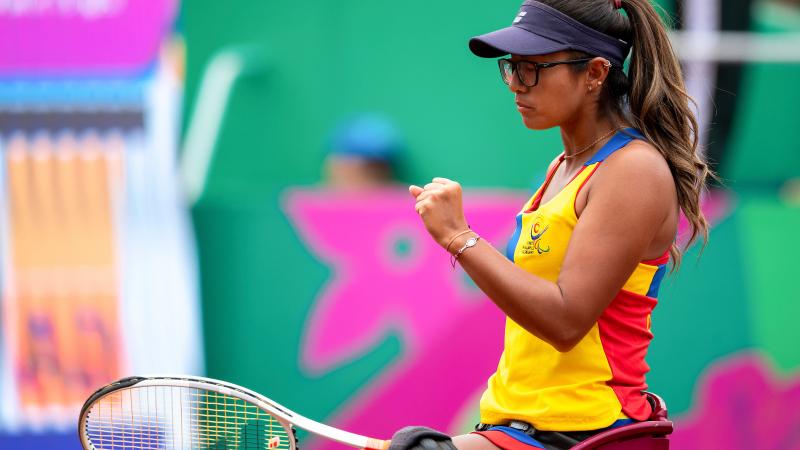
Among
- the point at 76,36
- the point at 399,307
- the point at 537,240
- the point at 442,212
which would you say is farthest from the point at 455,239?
the point at 76,36

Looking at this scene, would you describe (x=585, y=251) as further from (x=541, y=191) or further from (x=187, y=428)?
(x=187, y=428)

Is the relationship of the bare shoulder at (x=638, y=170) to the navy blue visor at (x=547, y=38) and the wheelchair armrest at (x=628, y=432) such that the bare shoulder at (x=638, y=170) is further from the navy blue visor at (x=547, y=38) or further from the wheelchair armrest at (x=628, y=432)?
the wheelchair armrest at (x=628, y=432)

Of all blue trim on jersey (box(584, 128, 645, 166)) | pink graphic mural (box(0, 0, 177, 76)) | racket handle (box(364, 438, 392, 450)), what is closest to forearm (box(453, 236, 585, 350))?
blue trim on jersey (box(584, 128, 645, 166))

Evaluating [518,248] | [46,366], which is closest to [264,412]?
[518,248]

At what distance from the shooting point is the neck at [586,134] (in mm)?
3094

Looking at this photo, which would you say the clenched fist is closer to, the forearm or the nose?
the forearm

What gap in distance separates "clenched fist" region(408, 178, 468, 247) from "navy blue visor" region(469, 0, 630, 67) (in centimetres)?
35

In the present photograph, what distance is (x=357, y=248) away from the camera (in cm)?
681

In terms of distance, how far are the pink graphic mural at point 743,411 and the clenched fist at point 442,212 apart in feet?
12.7

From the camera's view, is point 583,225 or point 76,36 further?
point 76,36

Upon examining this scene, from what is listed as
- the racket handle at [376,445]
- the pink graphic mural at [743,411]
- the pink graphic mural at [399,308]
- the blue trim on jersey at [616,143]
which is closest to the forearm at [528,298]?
the blue trim on jersey at [616,143]

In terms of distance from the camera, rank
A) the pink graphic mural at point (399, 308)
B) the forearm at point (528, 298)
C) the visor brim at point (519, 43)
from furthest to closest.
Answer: the pink graphic mural at point (399, 308) < the visor brim at point (519, 43) < the forearm at point (528, 298)

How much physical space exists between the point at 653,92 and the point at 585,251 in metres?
0.46

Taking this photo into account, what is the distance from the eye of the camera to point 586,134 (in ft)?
10.2
